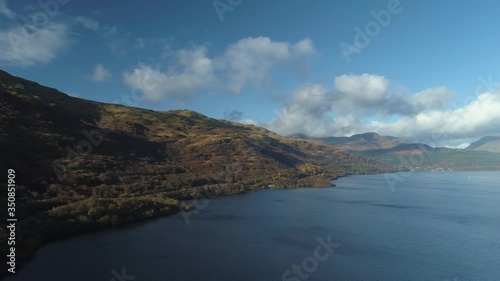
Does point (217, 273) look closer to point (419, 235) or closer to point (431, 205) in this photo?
point (419, 235)

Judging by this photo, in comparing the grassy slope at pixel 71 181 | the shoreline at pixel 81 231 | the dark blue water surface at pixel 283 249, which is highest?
the grassy slope at pixel 71 181

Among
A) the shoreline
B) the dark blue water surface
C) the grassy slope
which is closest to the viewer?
the shoreline

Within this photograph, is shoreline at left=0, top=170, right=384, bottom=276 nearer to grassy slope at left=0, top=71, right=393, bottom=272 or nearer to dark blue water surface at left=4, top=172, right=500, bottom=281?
grassy slope at left=0, top=71, right=393, bottom=272

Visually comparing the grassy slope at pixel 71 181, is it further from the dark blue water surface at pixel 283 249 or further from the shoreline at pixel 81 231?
the dark blue water surface at pixel 283 249

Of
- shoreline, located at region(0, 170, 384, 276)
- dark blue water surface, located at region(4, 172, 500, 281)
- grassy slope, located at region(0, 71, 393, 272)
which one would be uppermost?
grassy slope, located at region(0, 71, 393, 272)

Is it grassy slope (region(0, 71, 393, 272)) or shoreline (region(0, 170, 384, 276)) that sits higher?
grassy slope (region(0, 71, 393, 272))

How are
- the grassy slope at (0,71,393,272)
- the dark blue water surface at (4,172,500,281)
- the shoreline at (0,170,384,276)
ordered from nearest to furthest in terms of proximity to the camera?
the shoreline at (0,170,384,276) → the dark blue water surface at (4,172,500,281) → the grassy slope at (0,71,393,272)

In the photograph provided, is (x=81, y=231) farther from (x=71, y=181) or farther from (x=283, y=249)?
(x=283, y=249)

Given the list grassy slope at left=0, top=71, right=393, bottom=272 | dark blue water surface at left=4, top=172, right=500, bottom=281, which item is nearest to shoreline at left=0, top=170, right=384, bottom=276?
grassy slope at left=0, top=71, right=393, bottom=272

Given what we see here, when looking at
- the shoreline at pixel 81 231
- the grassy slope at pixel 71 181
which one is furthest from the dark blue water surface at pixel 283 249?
the grassy slope at pixel 71 181
